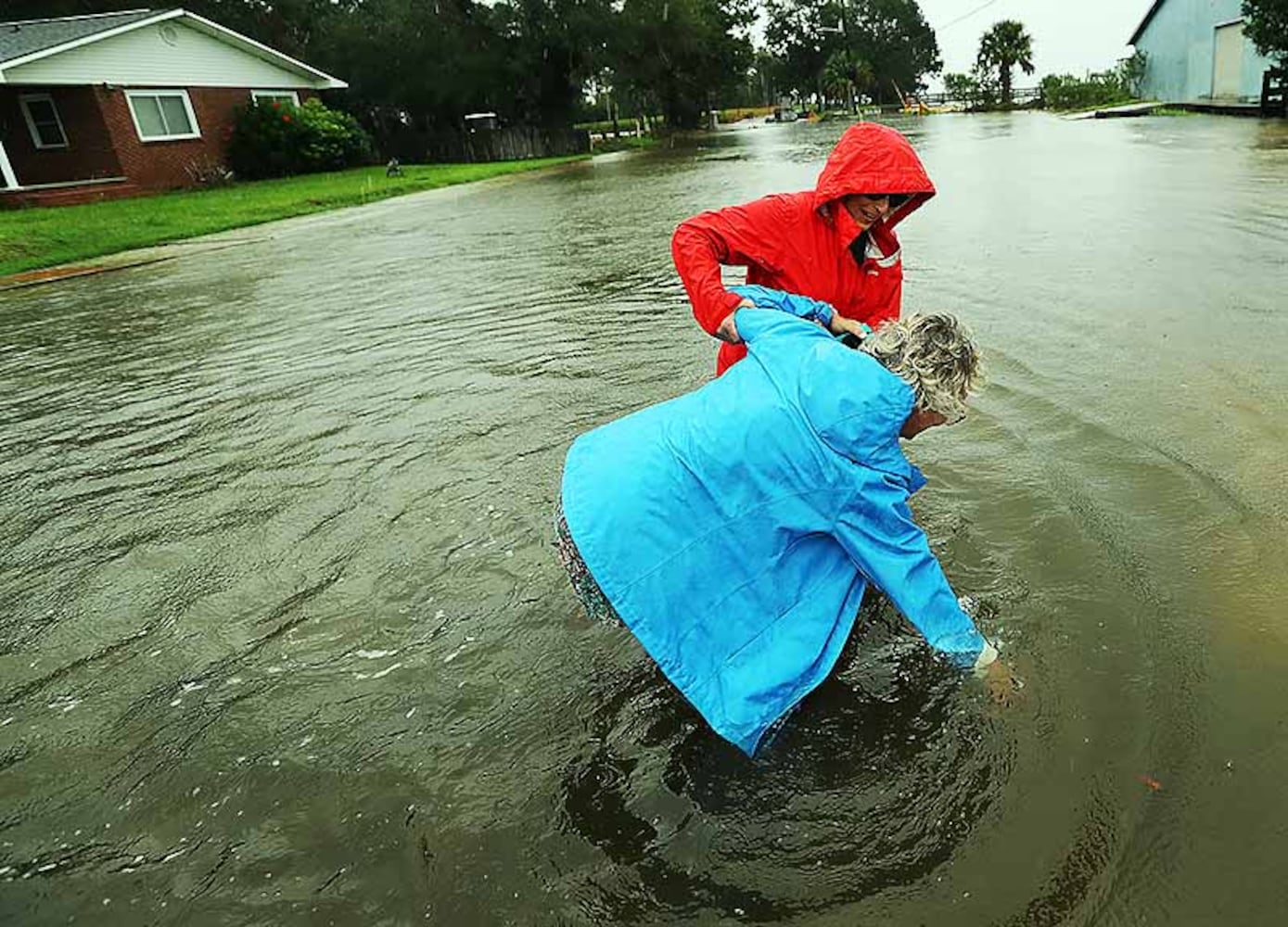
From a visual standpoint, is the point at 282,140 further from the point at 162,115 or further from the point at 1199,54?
the point at 1199,54

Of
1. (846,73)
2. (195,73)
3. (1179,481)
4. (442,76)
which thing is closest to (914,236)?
(1179,481)

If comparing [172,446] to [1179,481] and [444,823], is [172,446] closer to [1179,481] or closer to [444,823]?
[444,823]

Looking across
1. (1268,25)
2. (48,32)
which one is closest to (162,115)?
(48,32)

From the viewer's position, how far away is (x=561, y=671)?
3.20 metres

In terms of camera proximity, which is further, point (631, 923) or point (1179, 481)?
point (1179, 481)

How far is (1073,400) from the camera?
5344 mm

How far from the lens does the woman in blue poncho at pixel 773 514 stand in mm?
2035

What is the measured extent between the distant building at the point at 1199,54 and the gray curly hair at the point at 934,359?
36.8 m

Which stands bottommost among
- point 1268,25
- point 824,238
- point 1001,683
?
point 1001,683

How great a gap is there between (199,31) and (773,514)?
107ft

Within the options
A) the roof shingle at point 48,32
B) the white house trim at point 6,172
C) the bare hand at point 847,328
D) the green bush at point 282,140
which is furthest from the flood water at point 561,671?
the green bush at point 282,140

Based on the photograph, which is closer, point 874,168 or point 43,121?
point 874,168

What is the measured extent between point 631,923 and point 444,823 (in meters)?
0.67

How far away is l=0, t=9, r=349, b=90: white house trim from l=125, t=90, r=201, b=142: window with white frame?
1.79 metres
